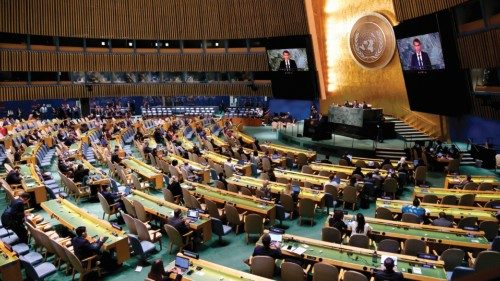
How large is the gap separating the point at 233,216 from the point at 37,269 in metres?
4.43

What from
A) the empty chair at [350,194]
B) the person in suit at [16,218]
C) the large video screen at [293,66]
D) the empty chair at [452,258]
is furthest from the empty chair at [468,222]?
the large video screen at [293,66]

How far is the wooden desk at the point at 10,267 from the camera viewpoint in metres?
7.07

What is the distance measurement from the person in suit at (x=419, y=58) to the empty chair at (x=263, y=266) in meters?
14.3

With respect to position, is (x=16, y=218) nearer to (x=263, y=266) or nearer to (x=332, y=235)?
(x=263, y=266)

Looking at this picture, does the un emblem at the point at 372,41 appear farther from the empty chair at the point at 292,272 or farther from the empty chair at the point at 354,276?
the empty chair at the point at 354,276

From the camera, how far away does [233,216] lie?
33.2 feet

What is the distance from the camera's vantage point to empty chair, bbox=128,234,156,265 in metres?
8.10

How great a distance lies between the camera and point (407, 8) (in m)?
18.5

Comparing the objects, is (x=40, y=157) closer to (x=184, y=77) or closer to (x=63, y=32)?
(x=63, y=32)

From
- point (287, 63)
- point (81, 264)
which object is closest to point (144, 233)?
point (81, 264)

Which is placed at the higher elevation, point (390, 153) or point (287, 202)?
point (390, 153)

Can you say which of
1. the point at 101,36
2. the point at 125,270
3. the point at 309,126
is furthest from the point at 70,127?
the point at 125,270

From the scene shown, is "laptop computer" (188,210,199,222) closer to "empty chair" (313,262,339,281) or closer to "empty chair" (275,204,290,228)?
"empty chair" (275,204,290,228)

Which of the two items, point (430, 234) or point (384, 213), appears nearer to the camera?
point (430, 234)
